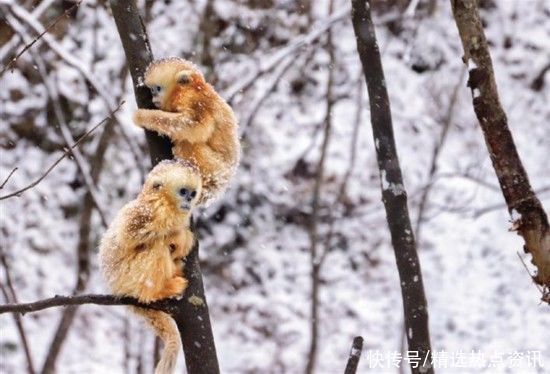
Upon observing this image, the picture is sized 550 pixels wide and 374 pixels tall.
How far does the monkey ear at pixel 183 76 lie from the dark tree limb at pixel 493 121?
1.02 m

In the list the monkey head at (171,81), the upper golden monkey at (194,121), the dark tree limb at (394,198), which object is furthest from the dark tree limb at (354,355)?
the monkey head at (171,81)

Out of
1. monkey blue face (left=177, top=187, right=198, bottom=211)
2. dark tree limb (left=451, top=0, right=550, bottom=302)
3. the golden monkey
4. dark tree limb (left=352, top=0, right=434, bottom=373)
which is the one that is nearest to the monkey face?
the golden monkey

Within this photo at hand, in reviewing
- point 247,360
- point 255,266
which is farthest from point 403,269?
point 255,266

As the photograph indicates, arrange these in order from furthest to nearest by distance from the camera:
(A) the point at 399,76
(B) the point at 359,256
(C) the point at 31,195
→ (A) the point at 399,76 < (B) the point at 359,256 < (C) the point at 31,195

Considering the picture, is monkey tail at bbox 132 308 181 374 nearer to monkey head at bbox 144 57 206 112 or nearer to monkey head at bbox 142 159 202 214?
monkey head at bbox 142 159 202 214

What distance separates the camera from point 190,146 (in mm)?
2865

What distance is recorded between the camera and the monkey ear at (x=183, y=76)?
9.30 ft

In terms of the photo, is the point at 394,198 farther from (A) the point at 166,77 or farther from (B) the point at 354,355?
(A) the point at 166,77

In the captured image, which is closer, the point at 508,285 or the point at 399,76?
the point at 508,285

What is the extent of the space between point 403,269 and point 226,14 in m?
9.46

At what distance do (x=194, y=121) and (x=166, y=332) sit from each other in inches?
30.7

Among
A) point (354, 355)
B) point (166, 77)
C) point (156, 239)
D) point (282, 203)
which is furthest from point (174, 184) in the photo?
point (282, 203)

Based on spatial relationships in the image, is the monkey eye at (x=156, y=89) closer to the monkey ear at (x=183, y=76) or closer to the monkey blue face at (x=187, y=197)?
the monkey ear at (x=183, y=76)

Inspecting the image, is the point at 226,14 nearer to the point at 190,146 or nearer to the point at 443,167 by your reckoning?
the point at 443,167
